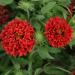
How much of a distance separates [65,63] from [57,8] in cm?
31

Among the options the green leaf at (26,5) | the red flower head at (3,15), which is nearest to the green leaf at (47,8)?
the green leaf at (26,5)

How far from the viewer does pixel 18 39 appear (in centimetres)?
107

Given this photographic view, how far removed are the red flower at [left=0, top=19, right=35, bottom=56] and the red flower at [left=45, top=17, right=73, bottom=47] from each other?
65 millimetres

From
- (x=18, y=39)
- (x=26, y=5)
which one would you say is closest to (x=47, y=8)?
(x=26, y=5)

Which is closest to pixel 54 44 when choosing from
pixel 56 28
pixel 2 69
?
pixel 56 28

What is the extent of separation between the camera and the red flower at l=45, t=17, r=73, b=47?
1.09 meters

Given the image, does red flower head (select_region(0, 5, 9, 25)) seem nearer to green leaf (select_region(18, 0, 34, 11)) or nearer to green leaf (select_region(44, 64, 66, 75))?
green leaf (select_region(18, 0, 34, 11))

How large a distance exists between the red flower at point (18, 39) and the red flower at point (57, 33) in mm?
65

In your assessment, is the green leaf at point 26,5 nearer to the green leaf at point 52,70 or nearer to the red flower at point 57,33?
the red flower at point 57,33

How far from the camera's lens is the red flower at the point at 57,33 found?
1.09m

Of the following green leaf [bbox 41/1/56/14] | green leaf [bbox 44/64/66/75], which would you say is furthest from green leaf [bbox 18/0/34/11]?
green leaf [bbox 44/64/66/75]

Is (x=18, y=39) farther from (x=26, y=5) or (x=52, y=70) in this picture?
(x=52, y=70)

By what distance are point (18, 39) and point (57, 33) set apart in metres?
0.15

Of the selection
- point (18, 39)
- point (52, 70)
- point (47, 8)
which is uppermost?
point (47, 8)
